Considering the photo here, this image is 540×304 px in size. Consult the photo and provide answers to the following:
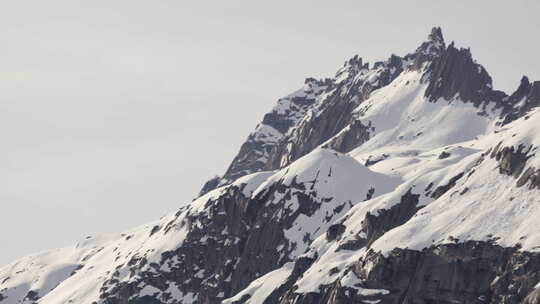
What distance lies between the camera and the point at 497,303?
655ft

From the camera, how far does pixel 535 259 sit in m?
198

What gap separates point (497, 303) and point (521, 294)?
5.56 meters

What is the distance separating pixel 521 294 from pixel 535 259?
24.0 ft

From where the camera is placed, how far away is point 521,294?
196 meters

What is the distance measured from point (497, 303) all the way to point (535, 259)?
36.3ft
